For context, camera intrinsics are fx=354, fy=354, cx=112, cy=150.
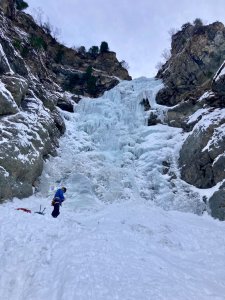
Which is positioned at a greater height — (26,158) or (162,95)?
(162,95)

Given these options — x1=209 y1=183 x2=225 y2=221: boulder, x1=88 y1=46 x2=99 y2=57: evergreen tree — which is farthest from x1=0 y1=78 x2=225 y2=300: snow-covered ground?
x1=88 y1=46 x2=99 y2=57: evergreen tree

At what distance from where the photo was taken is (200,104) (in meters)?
27.7

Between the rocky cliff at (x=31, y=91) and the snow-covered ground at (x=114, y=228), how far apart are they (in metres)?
1.29

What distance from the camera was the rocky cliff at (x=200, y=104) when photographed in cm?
2075

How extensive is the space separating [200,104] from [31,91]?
42.7 feet

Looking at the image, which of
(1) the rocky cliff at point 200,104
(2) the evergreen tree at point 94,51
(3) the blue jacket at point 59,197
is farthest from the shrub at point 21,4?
(3) the blue jacket at point 59,197

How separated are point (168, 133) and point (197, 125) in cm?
348

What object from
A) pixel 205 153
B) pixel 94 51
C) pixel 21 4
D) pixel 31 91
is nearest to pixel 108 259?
pixel 205 153

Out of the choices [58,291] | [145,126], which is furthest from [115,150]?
[58,291]

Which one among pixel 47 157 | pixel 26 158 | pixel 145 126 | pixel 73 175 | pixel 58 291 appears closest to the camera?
pixel 58 291

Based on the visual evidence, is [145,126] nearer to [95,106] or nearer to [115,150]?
[115,150]

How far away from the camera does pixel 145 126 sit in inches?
1161

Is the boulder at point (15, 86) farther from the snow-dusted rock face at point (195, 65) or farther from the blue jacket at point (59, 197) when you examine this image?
the snow-dusted rock face at point (195, 65)

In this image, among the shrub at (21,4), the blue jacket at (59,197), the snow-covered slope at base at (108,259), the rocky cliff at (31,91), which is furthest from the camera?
the shrub at (21,4)
